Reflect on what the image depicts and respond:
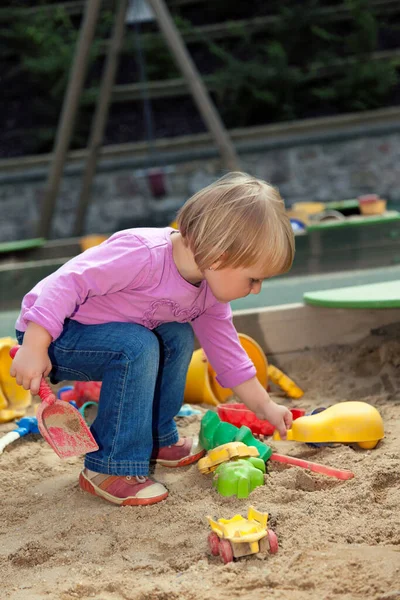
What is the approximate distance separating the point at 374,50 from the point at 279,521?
26.0 feet

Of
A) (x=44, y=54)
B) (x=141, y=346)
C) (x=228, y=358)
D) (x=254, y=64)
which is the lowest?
(x=228, y=358)

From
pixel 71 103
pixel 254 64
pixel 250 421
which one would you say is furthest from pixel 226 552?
pixel 254 64

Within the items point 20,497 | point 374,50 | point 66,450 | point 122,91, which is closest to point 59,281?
point 66,450

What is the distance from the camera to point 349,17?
27.7 feet

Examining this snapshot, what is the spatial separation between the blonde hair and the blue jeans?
0.21 meters

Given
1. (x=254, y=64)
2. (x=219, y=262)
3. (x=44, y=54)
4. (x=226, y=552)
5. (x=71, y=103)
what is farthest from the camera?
(x=44, y=54)

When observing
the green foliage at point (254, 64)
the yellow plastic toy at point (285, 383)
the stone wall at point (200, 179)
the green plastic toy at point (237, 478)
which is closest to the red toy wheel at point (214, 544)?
the green plastic toy at point (237, 478)

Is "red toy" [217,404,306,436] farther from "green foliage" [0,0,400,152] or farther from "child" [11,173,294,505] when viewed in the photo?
"green foliage" [0,0,400,152]

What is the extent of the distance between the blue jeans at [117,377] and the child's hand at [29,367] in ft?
0.46

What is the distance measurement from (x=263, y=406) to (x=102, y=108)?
167 inches

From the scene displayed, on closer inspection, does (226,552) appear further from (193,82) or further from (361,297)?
(193,82)

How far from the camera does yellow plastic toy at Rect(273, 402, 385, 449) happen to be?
164cm

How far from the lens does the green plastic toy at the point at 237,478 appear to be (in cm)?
146

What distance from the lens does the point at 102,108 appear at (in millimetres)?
5543
